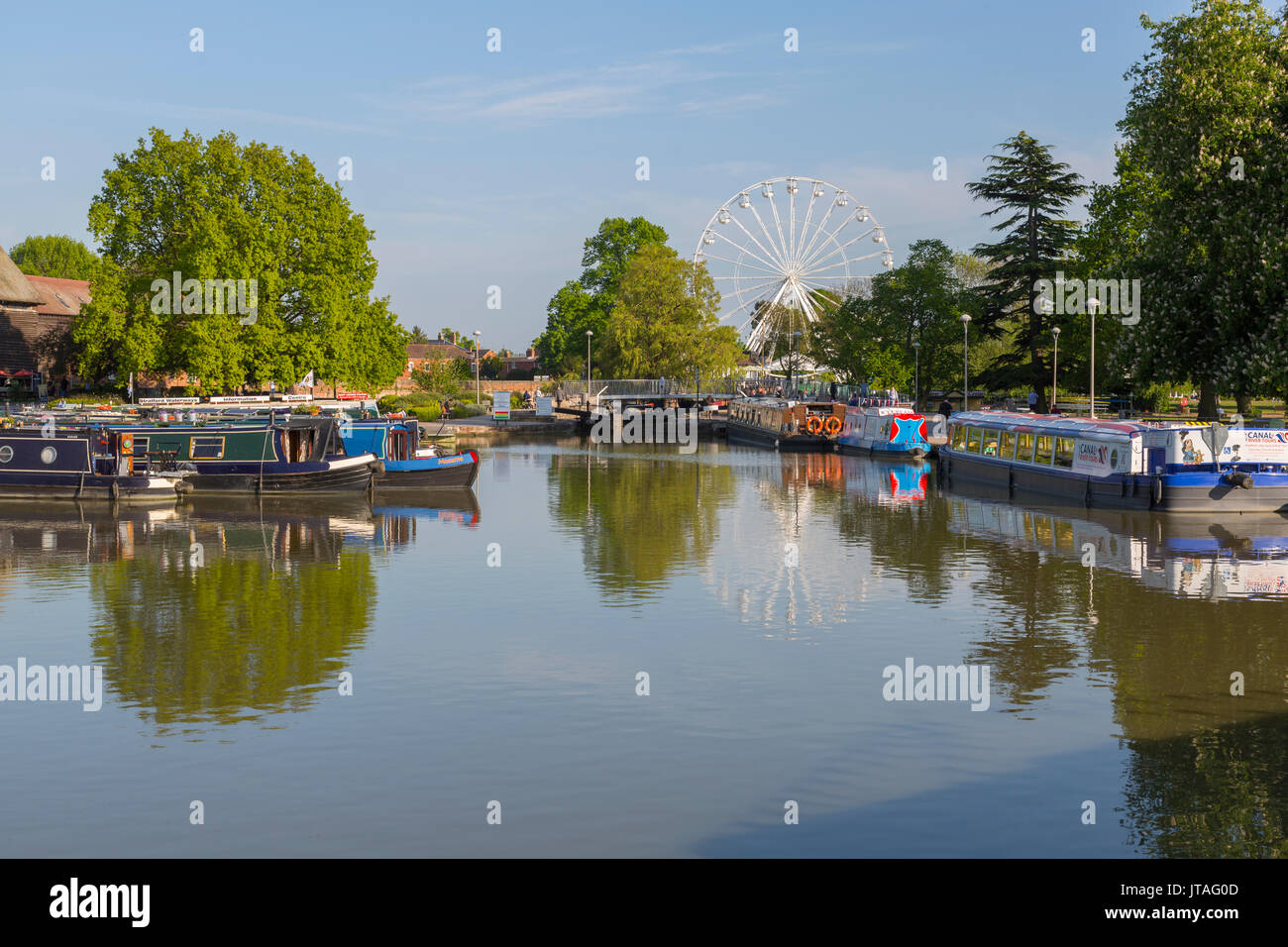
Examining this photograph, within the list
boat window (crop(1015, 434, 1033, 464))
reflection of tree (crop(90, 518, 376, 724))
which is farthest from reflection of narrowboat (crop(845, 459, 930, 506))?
reflection of tree (crop(90, 518, 376, 724))

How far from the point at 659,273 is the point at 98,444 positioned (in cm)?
6713

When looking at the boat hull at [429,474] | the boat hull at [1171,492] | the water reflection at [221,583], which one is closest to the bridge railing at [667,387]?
the boat hull at [429,474]

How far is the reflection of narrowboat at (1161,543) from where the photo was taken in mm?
25328

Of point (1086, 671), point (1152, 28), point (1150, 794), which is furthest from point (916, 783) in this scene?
point (1152, 28)

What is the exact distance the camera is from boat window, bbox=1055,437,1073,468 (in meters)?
42.0

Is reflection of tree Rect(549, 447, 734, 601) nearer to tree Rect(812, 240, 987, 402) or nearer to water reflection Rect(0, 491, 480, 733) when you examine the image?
water reflection Rect(0, 491, 480, 733)

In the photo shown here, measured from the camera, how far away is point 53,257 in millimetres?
133750

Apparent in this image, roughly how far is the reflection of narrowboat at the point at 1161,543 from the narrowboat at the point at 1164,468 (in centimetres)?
62

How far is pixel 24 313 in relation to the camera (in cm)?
8788

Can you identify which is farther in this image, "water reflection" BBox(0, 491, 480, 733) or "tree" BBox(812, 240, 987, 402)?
"tree" BBox(812, 240, 987, 402)

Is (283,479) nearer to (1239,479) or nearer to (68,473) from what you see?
(68,473)

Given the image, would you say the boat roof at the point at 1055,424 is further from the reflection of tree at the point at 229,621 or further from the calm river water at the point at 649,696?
the reflection of tree at the point at 229,621

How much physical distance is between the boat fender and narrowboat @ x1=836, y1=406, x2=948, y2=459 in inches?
1068
